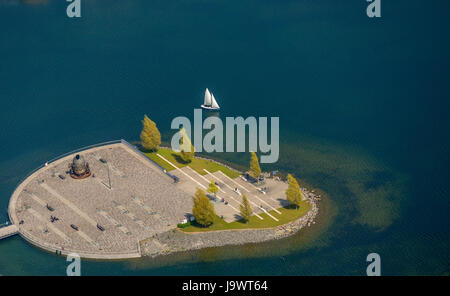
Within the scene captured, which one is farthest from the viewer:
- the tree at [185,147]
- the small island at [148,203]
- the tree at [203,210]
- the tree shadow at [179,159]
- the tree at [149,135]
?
the tree at [149,135]

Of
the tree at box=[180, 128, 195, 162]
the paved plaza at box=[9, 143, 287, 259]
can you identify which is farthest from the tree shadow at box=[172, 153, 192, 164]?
the paved plaza at box=[9, 143, 287, 259]

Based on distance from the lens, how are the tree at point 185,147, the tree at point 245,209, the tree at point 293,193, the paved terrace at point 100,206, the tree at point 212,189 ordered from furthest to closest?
the tree at point 185,147, the tree at point 212,189, the tree at point 293,193, the tree at point 245,209, the paved terrace at point 100,206

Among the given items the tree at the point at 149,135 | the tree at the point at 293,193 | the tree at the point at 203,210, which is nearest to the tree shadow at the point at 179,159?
the tree at the point at 149,135

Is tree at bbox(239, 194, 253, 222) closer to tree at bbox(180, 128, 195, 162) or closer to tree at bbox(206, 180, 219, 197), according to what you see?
tree at bbox(206, 180, 219, 197)

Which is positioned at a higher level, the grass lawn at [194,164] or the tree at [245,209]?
the grass lawn at [194,164]

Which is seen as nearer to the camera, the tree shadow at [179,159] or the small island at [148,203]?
the small island at [148,203]

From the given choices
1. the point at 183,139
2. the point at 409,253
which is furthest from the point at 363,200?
the point at 183,139

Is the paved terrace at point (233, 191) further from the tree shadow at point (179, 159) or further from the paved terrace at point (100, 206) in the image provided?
the paved terrace at point (100, 206)
